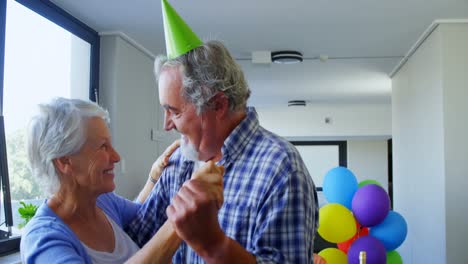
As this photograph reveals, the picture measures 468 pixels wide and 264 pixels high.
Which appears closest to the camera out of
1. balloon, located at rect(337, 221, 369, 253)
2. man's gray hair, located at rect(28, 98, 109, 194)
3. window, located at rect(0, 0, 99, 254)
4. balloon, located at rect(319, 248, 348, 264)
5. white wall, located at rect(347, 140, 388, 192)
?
man's gray hair, located at rect(28, 98, 109, 194)

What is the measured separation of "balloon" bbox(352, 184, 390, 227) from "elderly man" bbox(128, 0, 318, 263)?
7.24ft

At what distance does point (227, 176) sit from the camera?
103 cm

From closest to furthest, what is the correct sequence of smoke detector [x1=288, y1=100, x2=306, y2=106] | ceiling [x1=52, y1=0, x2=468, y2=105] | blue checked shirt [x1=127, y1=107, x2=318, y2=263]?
1. blue checked shirt [x1=127, y1=107, x2=318, y2=263]
2. ceiling [x1=52, y1=0, x2=468, y2=105]
3. smoke detector [x1=288, y1=100, x2=306, y2=106]

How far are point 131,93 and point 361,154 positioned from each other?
6.38 metres

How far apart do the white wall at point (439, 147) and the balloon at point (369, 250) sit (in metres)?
0.38

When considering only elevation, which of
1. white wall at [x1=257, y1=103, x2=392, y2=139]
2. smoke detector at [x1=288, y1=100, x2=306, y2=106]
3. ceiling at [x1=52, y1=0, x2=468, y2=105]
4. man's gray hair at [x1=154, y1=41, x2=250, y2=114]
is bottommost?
man's gray hair at [x1=154, y1=41, x2=250, y2=114]

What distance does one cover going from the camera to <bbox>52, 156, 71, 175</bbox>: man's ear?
107 cm

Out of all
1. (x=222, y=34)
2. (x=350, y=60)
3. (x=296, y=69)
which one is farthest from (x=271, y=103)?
(x=222, y=34)

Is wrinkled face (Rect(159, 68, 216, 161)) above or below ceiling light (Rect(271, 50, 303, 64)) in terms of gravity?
below

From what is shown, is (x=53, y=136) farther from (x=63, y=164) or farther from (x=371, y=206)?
(x=371, y=206)

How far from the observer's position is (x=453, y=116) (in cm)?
297

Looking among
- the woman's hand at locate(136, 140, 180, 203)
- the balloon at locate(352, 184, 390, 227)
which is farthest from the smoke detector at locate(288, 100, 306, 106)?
the woman's hand at locate(136, 140, 180, 203)

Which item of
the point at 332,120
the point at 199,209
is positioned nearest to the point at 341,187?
the point at 199,209

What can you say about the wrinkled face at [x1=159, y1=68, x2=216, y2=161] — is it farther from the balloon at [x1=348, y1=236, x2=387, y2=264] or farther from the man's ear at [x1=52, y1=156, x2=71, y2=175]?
the balloon at [x1=348, y1=236, x2=387, y2=264]
